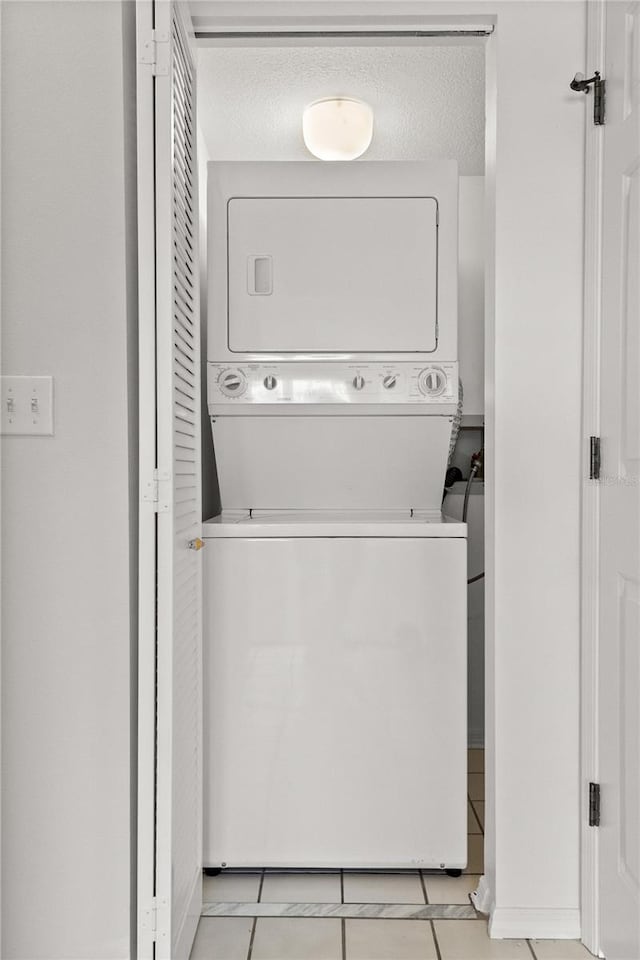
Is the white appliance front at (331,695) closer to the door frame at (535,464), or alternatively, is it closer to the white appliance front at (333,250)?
the door frame at (535,464)

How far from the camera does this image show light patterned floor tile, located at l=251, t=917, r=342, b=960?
72.6 inches

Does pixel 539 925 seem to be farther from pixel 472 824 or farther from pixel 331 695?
pixel 331 695

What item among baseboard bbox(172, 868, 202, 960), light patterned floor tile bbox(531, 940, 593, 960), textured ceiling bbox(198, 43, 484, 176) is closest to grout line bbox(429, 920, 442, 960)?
light patterned floor tile bbox(531, 940, 593, 960)

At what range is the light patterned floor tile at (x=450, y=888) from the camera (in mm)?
2076

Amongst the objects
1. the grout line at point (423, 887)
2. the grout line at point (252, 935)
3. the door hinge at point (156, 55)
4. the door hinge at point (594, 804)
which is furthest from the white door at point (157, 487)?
the door hinge at point (594, 804)

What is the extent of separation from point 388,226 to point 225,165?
51cm

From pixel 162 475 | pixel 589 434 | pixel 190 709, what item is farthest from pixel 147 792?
pixel 589 434

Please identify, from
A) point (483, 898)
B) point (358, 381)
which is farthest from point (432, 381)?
point (483, 898)

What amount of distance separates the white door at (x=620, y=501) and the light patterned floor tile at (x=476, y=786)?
871 mm

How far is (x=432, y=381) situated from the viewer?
2.24 metres

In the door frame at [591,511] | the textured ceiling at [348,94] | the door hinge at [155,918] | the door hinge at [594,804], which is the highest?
the textured ceiling at [348,94]

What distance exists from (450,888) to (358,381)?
1448 mm

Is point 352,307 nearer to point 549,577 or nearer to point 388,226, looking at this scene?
point 388,226

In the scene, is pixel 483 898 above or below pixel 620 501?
below
